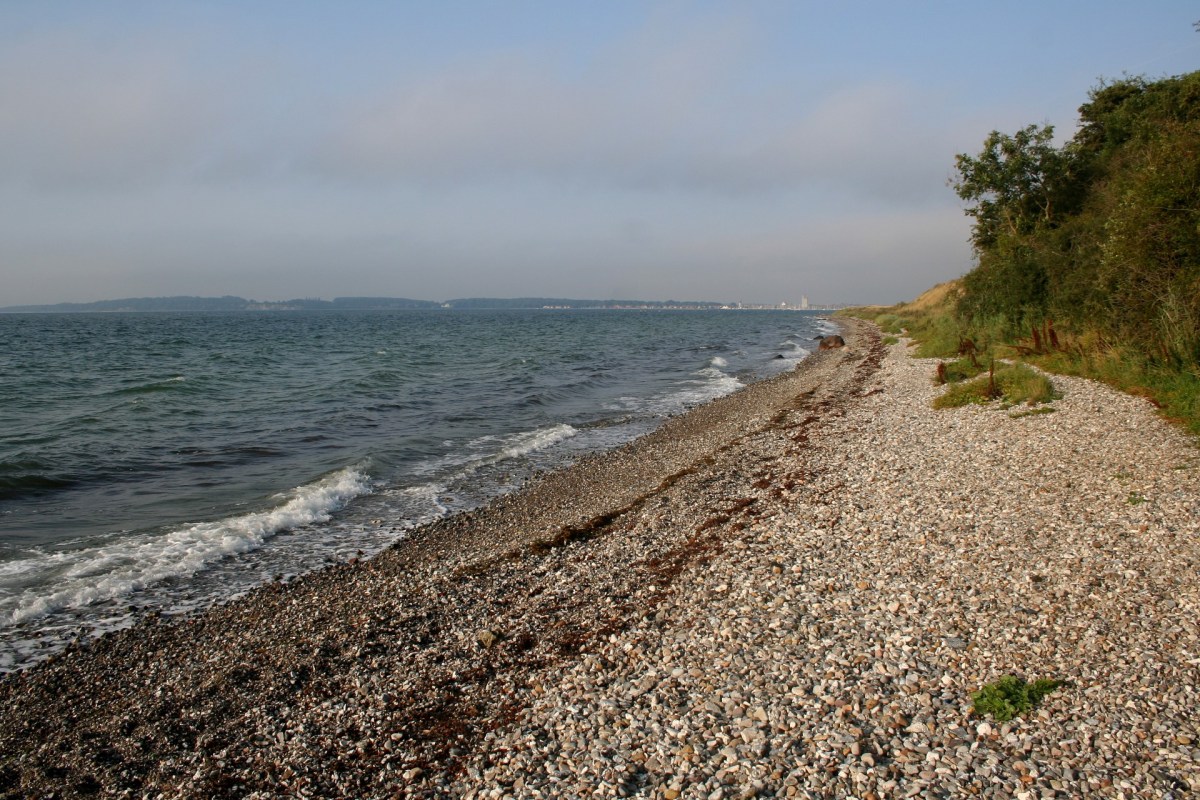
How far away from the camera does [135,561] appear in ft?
40.0

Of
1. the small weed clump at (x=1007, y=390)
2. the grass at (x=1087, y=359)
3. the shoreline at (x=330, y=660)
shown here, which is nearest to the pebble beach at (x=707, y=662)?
the shoreline at (x=330, y=660)

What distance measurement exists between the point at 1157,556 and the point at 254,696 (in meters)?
11.2

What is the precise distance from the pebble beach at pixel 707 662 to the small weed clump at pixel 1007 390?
5119 millimetres

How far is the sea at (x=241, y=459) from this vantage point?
1152cm

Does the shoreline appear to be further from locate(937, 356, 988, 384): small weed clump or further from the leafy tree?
the leafy tree

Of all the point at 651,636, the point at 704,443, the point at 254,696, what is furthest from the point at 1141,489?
the point at 254,696

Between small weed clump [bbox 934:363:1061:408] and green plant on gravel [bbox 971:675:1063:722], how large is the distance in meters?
14.4

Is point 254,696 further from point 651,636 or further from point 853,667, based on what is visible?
point 853,667

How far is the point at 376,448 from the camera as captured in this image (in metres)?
21.7

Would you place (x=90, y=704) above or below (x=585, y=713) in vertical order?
below

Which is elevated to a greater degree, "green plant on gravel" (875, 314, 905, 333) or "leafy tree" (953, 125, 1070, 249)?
"leafy tree" (953, 125, 1070, 249)

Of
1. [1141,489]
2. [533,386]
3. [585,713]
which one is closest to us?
[585,713]

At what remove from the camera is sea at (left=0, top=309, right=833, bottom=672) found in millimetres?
11523

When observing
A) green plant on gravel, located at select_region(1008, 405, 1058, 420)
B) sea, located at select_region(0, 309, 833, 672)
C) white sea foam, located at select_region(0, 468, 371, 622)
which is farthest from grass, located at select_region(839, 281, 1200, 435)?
white sea foam, located at select_region(0, 468, 371, 622)
